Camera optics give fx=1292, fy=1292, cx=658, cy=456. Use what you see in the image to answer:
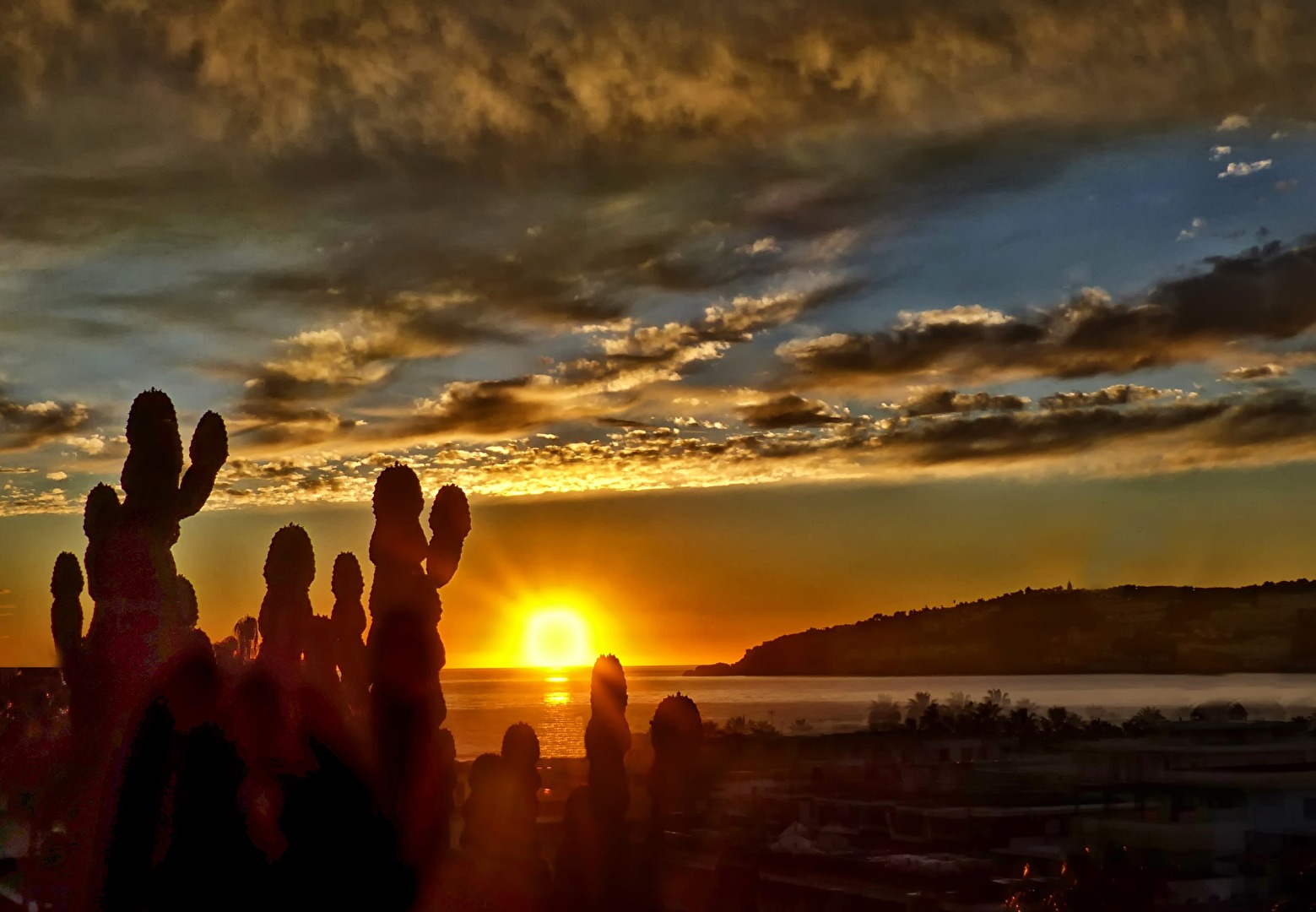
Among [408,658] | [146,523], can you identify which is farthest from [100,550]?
[408,658]

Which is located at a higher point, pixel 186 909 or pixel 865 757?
pixel 186 909

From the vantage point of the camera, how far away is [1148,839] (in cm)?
4678

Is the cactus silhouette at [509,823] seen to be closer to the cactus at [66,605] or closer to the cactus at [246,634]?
the cactus at [66,605]

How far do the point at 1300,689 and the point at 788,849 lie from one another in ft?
491

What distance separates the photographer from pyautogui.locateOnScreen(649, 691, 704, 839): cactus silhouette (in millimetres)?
7945

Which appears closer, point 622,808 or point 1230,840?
point 622,808

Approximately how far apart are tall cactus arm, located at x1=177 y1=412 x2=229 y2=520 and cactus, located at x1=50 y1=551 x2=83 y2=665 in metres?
3.26

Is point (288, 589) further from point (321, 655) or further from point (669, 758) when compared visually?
point (669, 758)

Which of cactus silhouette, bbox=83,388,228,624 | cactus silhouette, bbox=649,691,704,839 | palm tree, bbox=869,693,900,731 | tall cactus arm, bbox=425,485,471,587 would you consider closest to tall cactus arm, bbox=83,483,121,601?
cactus silhouette, bbox=83,388,228,624

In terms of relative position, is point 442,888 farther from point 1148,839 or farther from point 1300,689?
point 1300,689

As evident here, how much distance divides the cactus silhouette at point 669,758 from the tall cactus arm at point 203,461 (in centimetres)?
318

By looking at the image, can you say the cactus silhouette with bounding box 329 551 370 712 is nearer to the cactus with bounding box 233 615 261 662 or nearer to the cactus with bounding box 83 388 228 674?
the cactus with bounding box 83 388 228 674

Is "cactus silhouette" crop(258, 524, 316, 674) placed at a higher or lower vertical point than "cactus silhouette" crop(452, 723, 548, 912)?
higher

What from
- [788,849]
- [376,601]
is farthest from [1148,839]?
[376,601]
